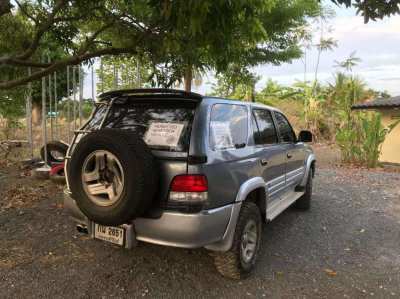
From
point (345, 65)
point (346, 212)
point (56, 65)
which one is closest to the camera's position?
point (56, 65)

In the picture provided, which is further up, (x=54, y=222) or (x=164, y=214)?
(x=164, y=214)

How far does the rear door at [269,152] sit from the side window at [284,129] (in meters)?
0.29

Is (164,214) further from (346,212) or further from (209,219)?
(346,212)

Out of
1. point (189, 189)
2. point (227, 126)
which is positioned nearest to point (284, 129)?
point (227, 126)

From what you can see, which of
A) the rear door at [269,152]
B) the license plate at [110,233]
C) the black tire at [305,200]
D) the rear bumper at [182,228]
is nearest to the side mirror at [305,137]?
the black tire at [305,200]

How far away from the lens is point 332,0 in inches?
124

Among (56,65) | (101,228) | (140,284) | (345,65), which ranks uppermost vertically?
(345,65)

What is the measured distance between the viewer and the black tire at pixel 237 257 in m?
3.29

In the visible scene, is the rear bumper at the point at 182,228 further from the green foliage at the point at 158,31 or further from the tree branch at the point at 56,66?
the tree branch at the point at 56,66

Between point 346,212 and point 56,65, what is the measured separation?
5.37 metres

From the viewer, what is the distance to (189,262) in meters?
3.77

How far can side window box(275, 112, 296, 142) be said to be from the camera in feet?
16.2

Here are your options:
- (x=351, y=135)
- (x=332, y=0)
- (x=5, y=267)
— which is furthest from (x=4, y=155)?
(x=351, y=135)

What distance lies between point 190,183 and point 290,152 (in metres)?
2.58
